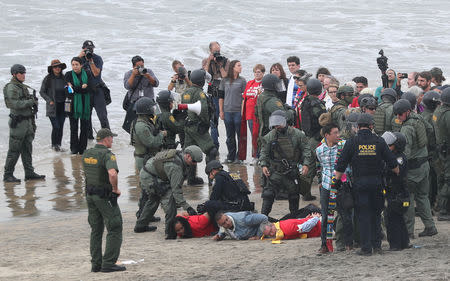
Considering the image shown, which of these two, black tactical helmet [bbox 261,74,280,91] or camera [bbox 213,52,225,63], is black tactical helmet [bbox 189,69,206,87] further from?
camera [bbox 213,52,225,63]

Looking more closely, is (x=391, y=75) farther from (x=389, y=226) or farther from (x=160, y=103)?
(x=389, y=226)

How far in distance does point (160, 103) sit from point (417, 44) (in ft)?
96.8

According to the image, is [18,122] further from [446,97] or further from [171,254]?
[446,97]

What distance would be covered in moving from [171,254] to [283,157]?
2300 mm

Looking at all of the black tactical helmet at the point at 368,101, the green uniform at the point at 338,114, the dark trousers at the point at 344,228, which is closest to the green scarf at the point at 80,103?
the green uniform at the point at 338,114

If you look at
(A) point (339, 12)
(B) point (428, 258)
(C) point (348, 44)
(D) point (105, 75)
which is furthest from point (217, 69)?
(A) point (339, 12)

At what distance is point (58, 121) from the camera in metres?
17.6

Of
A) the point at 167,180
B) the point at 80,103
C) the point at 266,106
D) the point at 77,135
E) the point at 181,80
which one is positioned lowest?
the point at 167,180

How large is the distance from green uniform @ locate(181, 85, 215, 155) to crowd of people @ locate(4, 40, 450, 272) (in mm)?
18

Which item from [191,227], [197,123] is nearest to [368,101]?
[191,227]

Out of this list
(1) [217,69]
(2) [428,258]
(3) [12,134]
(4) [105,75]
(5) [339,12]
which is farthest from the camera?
(5) [339,12]

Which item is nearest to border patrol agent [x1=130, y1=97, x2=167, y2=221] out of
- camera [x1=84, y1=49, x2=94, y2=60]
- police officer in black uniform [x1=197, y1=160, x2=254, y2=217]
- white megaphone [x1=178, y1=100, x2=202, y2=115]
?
police officer in black uniform [x1=197, y1=160, x2=254, y2=217]

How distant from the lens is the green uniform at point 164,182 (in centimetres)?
1091

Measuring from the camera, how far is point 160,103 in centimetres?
1287
